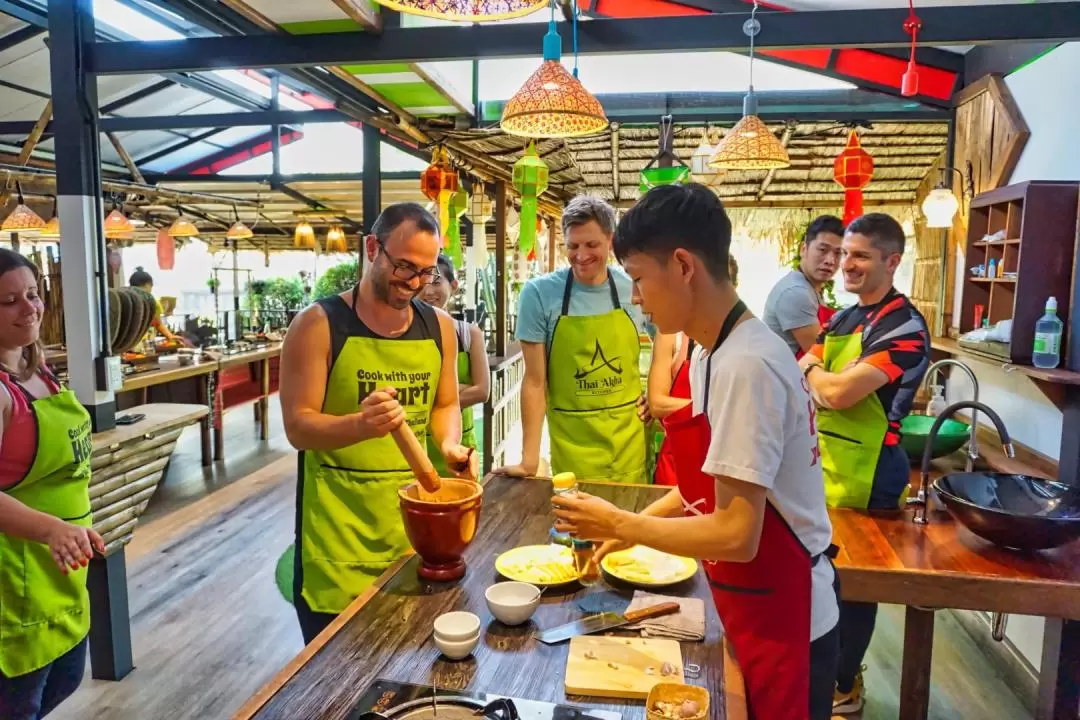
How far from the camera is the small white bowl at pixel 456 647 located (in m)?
1.23

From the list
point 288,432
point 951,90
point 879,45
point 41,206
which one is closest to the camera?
point 288,432

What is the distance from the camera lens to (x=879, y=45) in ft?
9.98

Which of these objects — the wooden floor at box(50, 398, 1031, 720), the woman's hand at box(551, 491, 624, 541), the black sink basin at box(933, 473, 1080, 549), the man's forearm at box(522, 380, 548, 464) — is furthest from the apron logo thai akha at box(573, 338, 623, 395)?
the wooden floor at box(50, 398, 1031, 720)

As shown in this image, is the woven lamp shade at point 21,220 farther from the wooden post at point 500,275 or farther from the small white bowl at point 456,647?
the small white bowl at point 456,647

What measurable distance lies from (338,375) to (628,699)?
3.68 feet

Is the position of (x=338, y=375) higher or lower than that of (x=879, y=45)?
lower

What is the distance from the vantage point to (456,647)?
4.03 ft

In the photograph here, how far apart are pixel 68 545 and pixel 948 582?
2401 mm

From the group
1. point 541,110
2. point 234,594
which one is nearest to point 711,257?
point 541,110

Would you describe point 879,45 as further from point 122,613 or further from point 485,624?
point 122,613

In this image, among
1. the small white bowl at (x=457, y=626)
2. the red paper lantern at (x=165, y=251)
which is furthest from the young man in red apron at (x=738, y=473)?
the red paper lantern at (x=165, y=251)

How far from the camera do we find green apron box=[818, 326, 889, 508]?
2.47m

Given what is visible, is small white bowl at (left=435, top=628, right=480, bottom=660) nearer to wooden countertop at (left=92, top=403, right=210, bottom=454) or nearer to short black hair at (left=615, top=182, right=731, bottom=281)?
short black hair at (left=615, top=182, right=731, bottom=281)

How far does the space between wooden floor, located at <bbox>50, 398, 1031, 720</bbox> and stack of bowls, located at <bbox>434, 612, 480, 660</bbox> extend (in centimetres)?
208
